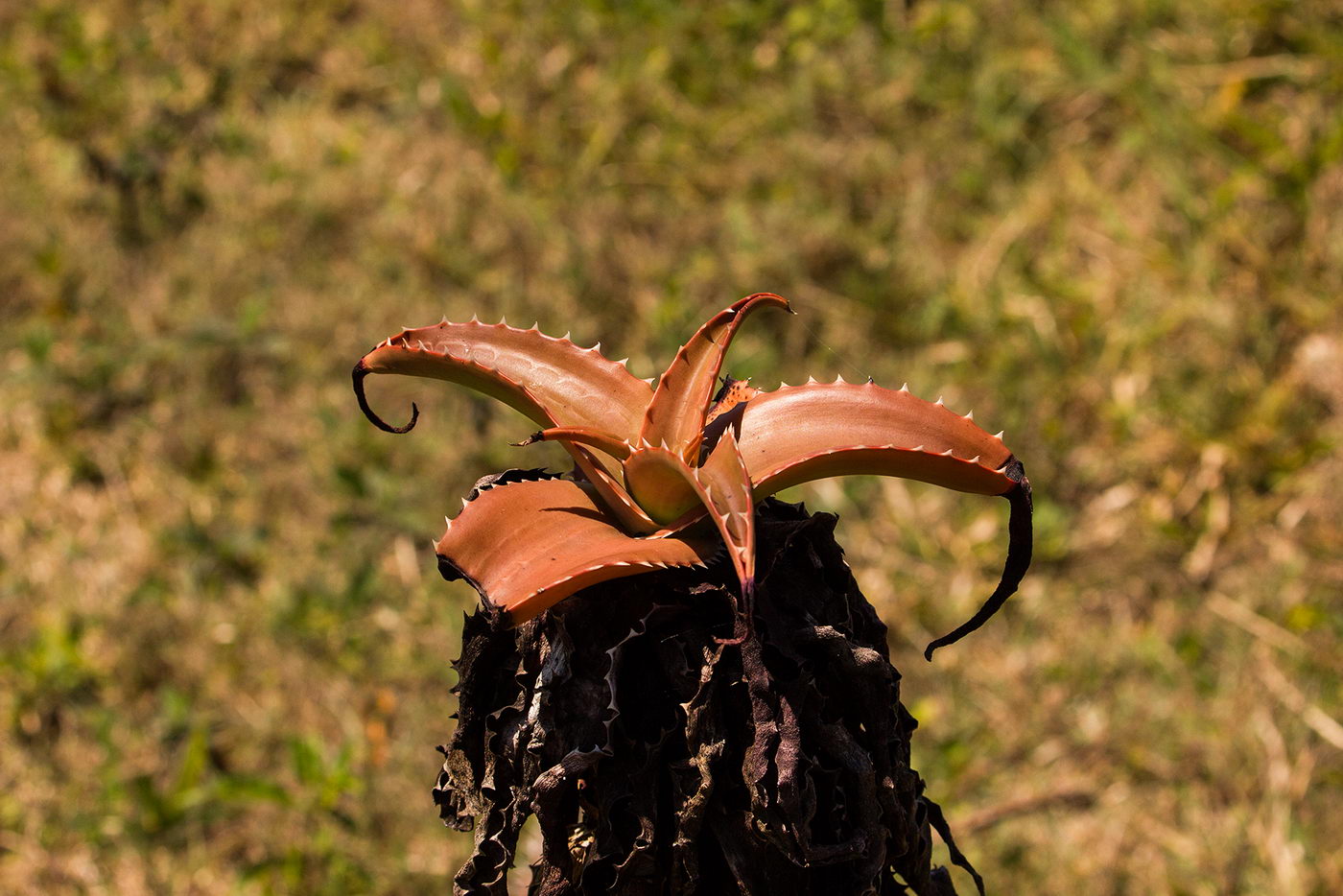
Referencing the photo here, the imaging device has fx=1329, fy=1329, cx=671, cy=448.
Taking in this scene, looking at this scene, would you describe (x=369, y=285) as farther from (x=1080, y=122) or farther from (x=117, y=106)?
(x=1080, y=122)

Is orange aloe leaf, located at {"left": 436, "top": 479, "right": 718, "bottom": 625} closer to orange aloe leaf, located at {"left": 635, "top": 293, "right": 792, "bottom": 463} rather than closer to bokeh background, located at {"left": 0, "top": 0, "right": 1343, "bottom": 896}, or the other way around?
orange aloe leaf, located at {"left": 635, "top": 293, "right": 792, "bottom": 463}

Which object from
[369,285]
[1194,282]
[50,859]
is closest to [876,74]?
[1194,282]

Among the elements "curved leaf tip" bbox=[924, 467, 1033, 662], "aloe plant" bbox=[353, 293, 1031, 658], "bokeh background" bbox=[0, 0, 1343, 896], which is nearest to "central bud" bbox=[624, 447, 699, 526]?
"aloe plant" bbox=[353, 293, 1031, 658]

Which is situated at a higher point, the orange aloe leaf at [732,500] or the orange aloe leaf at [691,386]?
the orange aloe leaf at [691,386]

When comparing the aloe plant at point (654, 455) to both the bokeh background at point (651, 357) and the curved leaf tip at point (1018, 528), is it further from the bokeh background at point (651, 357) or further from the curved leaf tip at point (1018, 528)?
the bokeh background at point (651, 357)

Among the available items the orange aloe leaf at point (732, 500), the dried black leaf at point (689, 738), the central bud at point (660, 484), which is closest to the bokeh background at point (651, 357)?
the dried black leaf at point (689, 738)
